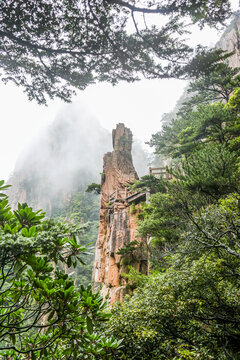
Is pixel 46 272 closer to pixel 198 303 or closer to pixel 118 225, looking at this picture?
pixel 198 303

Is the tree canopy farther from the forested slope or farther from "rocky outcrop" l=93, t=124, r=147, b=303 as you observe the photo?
"rocky outcrop" l=93, t=124, r=147, b=303

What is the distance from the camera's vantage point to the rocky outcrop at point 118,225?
33.3ft

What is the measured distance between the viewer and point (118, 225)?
11.6 meters

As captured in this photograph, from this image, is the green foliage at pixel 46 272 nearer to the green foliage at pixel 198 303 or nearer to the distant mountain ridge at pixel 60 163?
the green foliage at pixel 198 303

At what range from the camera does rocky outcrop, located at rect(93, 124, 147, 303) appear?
10148mm

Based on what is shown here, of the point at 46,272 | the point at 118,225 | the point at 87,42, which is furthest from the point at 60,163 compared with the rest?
the point at 46,272

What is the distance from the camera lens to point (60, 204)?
107 feet

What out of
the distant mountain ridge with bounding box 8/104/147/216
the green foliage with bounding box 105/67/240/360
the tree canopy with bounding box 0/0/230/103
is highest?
the distant mountain ridge with bounding box 8/104/147/216

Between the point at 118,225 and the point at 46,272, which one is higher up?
the point at 118,225

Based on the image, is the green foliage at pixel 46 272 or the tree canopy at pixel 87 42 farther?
the tree canopy at pixel 87 42

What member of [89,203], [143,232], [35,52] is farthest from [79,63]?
[89,203]

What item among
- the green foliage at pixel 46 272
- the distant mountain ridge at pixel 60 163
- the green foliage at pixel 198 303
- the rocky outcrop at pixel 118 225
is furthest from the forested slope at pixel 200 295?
the distant mountain ridge at pixel 60 163

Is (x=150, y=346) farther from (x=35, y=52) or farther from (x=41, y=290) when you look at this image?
(x=35, y=52)

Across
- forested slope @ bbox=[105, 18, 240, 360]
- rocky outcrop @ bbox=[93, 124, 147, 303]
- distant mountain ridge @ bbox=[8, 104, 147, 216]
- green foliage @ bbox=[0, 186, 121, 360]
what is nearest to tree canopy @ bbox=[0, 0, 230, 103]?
forested slope @ bbox=[105, 18, 240, 360]
